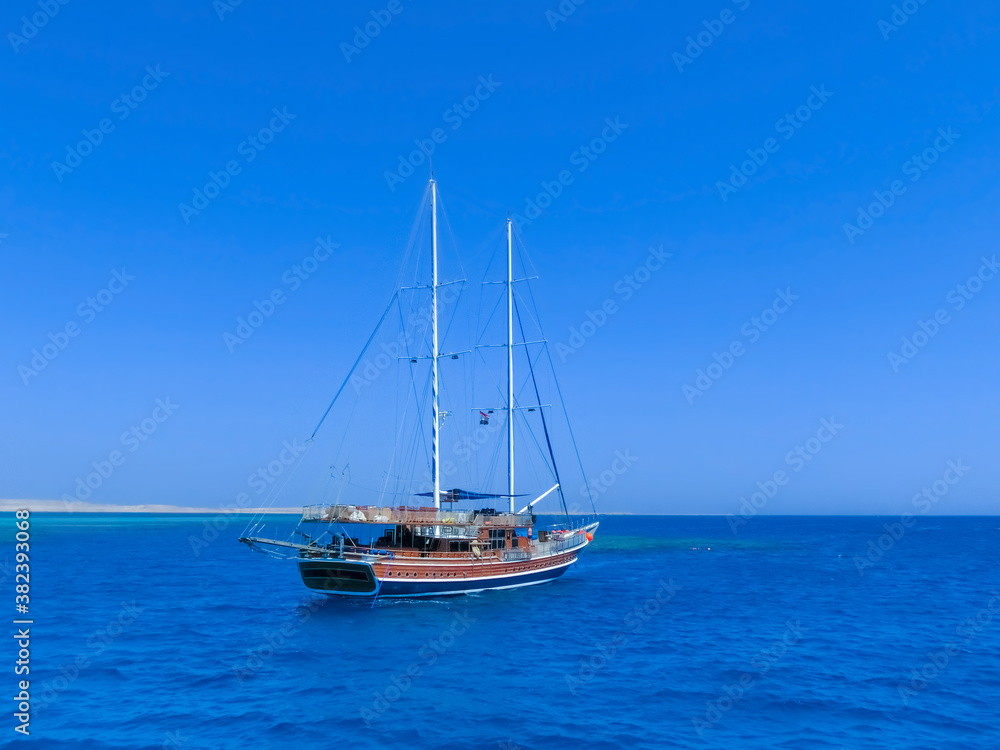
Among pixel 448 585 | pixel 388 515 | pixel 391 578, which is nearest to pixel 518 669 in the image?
pixel 391 578

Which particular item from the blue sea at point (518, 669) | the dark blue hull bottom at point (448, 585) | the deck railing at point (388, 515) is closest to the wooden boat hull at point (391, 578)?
the dark blue hull bottom at point (448, 585)

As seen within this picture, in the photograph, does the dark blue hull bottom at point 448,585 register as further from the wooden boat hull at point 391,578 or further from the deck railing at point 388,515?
the deck railing at point 388,515

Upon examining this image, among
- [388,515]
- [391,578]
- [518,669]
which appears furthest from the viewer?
[388,515]

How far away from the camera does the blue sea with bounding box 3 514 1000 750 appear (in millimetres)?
21078

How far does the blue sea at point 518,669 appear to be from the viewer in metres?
21.1

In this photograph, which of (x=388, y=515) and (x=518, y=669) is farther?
(x=388, y=515)

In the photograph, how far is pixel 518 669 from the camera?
2873 cm

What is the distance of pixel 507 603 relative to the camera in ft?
153

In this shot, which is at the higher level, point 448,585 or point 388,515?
point 388,515

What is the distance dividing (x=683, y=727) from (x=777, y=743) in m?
2.94

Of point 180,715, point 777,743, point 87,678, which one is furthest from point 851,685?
point 87,678

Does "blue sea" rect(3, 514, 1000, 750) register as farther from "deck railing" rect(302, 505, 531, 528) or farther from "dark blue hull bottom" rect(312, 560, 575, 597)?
"deck railing" rect(302, 505, 531, 528)

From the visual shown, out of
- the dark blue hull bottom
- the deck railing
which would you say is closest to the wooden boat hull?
the dark blue hull bottom

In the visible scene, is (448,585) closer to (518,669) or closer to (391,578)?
(391,578)
